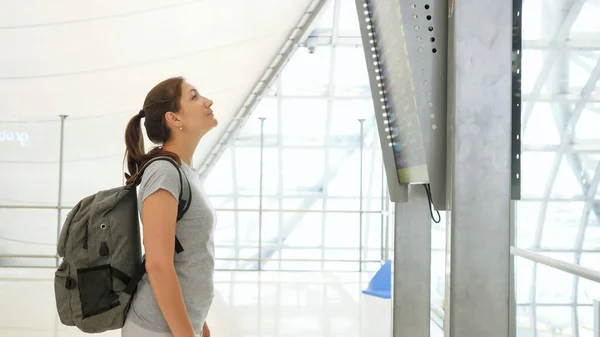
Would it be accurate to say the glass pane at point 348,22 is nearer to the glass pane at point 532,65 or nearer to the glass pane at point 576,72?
the glass pane at point 532,65

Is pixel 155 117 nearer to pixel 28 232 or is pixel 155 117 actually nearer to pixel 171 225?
pixel 171 225

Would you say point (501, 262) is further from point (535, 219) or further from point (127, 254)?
point (535, 219)

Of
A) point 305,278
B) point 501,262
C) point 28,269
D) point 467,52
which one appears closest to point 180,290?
point 501,262

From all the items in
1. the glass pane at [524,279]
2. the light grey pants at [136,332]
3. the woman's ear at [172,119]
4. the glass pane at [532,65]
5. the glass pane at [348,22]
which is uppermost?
the glass pane at [348,22]

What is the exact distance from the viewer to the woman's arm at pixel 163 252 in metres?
1.64

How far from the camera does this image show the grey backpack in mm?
1685

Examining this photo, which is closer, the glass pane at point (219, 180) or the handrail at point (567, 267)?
the handrail at point (567, 267)

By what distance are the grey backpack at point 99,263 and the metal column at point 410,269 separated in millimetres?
1722

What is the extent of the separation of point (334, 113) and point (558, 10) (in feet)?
44.6

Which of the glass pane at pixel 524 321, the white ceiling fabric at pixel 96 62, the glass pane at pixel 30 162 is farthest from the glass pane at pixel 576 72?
the glass pane at pixel 30 162

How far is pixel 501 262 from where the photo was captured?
1831 mm

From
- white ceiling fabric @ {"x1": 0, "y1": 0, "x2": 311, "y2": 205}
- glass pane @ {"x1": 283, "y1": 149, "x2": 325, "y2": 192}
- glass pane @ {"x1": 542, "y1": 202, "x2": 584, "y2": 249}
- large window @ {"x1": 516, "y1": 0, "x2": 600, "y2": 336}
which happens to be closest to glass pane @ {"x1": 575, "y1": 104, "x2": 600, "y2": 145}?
→ large window @ {"x1": 516, "y1": 0, "x2": 600, "y2": 336}

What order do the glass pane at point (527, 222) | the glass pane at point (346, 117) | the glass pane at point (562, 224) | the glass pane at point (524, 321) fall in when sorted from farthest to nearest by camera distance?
1. the glass pane at point (346, 117)
2. the glass pane at point (527, 222)
3. the glass pane at point (524, 321)
4. the glass pane at point (562, 224)

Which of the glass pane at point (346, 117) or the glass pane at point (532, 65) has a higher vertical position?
the glass pane at point (346, 117)
